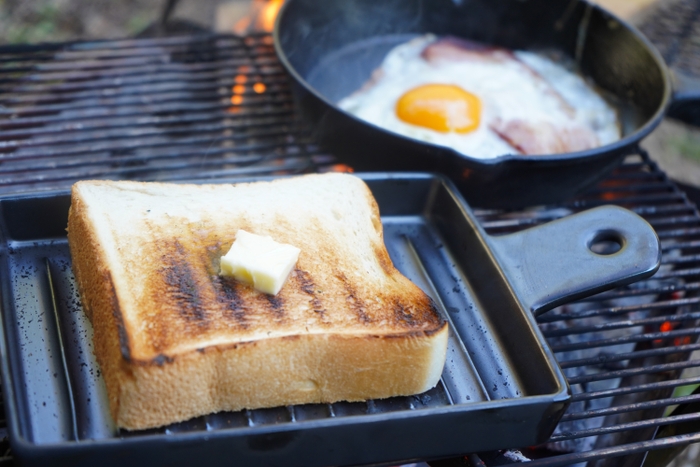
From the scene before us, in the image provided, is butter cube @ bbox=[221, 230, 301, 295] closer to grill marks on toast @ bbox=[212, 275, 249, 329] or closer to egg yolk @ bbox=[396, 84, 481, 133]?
grill marks on toast @ bbox=[212, 275, 249, 329]

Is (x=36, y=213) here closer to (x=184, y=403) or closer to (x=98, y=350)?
(x=98, y=350)

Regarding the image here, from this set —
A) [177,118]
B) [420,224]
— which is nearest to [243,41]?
[177,118]

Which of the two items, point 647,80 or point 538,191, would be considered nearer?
point 538,191

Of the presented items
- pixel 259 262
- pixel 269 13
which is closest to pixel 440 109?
pixel 259 262

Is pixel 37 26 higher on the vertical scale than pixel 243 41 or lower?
higher

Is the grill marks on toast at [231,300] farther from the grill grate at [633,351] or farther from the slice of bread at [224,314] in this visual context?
the grill grate at [633,351]

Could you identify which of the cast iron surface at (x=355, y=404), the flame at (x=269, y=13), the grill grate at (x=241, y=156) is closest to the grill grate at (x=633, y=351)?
the grill grate at (x=241, y=156)

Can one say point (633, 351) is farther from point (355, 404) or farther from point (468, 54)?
point (468, 54)
